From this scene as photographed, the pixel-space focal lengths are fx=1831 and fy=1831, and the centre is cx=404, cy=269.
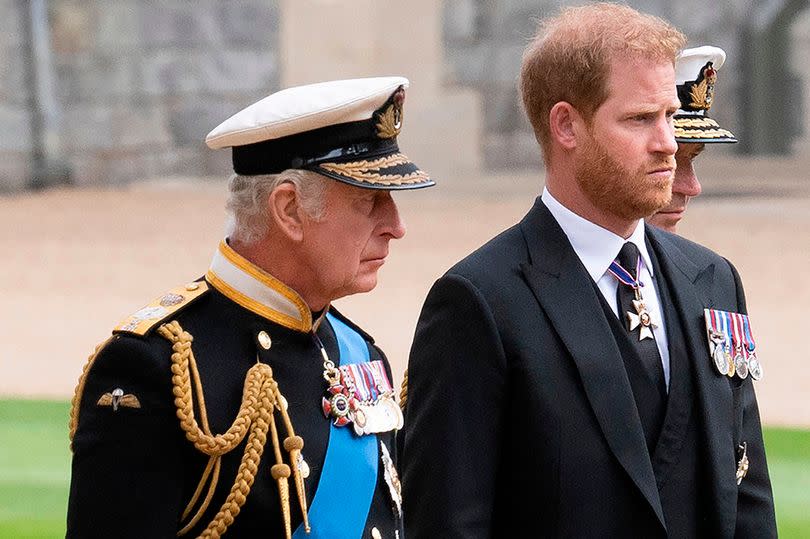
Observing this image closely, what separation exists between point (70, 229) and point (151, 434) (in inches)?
532

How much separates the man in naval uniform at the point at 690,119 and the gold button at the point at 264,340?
127 cm

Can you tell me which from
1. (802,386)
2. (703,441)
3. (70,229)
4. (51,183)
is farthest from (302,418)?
(51,183)

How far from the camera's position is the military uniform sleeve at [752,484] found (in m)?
3.05

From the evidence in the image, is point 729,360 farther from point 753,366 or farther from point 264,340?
point 264,340

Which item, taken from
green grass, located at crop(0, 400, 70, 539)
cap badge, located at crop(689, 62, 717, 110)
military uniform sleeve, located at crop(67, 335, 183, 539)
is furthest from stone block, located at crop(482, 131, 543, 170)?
military uniform sleeve, located at crop(67, 335, 183, 539)

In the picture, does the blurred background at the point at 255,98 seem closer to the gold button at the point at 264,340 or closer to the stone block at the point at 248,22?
the stone block at the point at 248,22

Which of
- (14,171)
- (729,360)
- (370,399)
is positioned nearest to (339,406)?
(370,399)

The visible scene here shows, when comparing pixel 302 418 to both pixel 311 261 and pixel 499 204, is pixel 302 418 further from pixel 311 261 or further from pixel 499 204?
pixel 499 204

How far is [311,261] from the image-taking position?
123 inches

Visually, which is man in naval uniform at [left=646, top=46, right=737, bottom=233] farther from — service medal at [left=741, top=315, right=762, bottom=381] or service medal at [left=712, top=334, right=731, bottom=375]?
service medal at [left=712, top=334, right=731, bottom=375]

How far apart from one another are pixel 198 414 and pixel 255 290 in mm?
282

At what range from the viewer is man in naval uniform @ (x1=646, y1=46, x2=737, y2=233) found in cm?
410

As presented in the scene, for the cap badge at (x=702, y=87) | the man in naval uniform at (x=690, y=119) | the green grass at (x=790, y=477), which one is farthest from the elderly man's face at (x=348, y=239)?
the green grass at (x=790, y=477)

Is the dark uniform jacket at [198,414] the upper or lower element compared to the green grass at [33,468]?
upper
